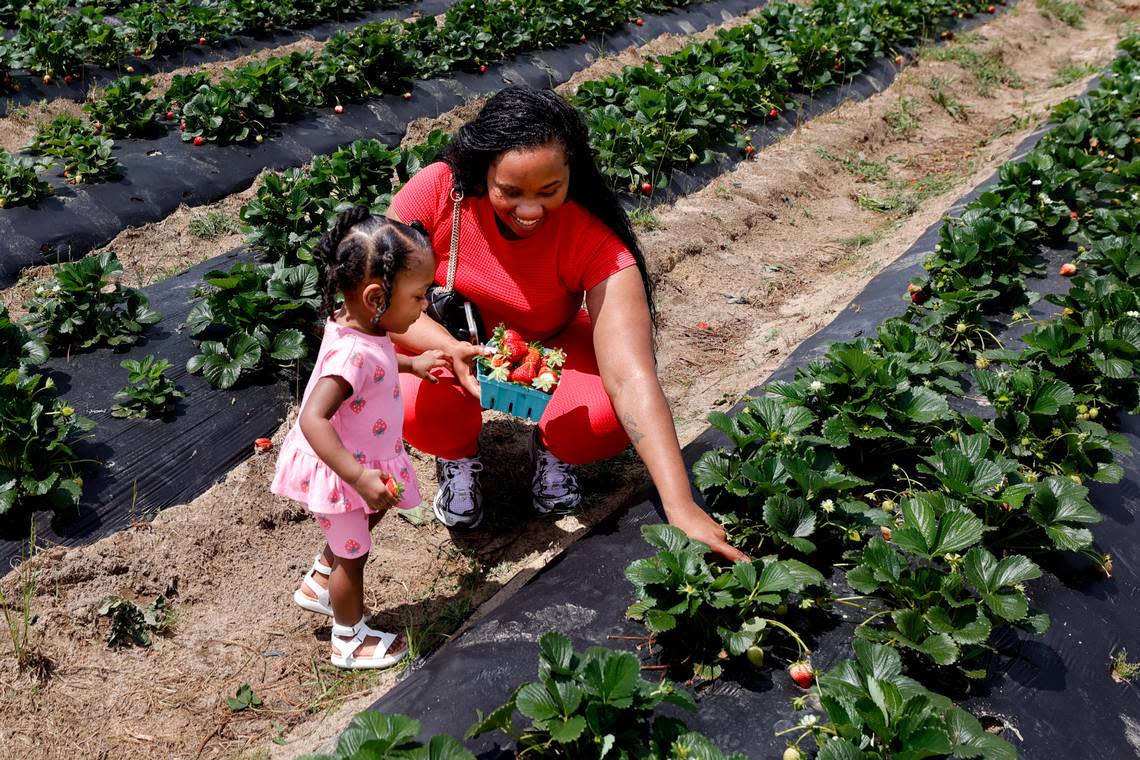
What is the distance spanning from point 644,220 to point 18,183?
3597mm

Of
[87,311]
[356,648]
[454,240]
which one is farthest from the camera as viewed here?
[87,311]

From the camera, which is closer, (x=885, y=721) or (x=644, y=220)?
(x=885, y=721)

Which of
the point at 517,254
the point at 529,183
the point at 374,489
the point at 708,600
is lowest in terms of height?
the point at 708,600

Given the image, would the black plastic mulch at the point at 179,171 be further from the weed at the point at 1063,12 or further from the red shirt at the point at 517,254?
the weed at the point at 1063,12

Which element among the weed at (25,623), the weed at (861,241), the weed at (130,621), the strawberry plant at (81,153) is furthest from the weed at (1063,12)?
the weed at (25,623)

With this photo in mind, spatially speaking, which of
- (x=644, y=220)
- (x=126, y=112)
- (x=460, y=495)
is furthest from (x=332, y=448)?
(x=126, y=112)

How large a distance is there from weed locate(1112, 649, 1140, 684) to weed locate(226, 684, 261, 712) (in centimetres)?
238

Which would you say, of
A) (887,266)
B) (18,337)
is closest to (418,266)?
(18,337)

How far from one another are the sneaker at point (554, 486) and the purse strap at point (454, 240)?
71 cm

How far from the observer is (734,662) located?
2309 millimetres

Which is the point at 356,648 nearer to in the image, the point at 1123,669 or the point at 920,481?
the point at 920,481

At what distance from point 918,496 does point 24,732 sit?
8.41 feet

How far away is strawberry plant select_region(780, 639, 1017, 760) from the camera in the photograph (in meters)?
1.88

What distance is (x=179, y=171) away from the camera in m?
6.23
